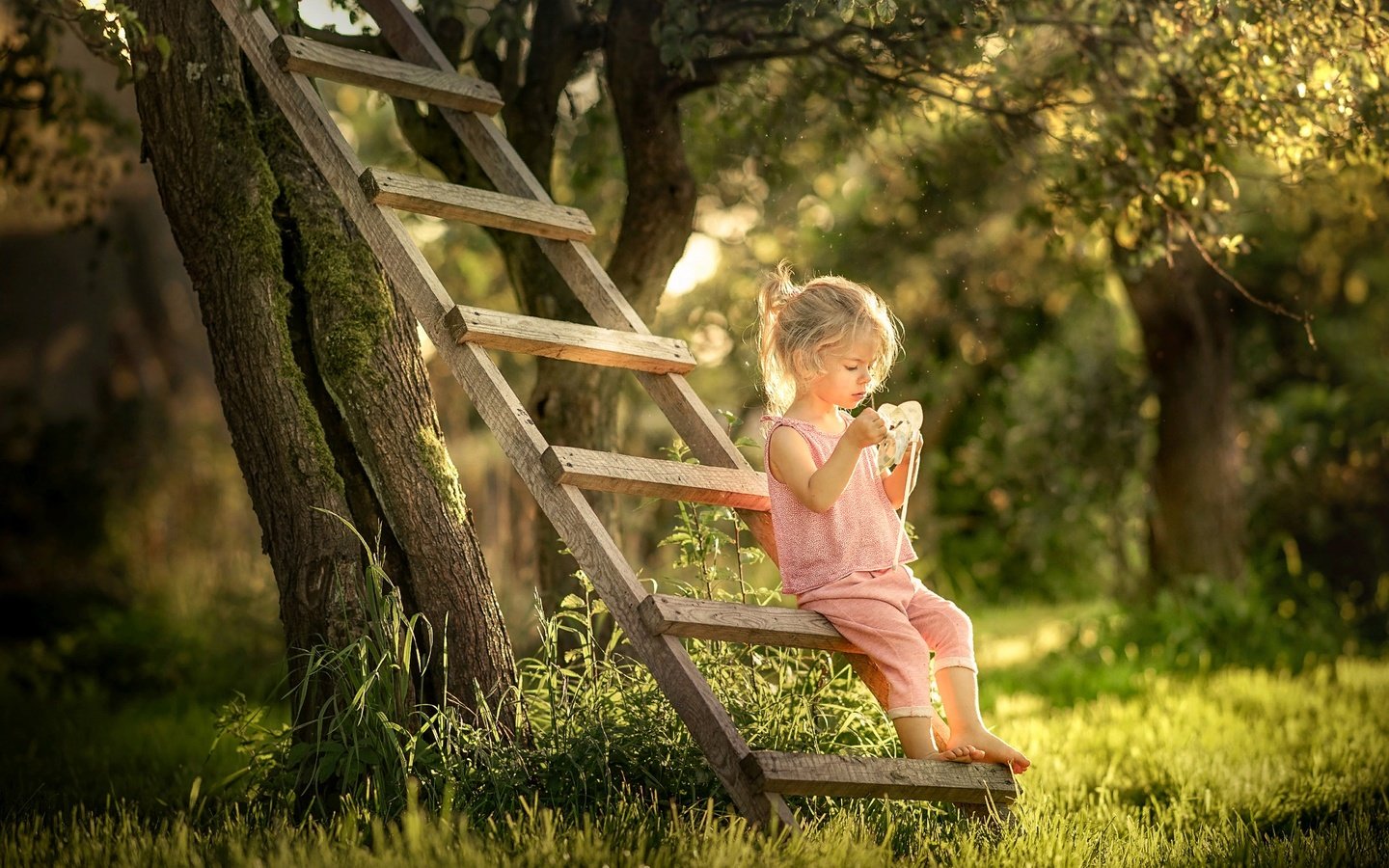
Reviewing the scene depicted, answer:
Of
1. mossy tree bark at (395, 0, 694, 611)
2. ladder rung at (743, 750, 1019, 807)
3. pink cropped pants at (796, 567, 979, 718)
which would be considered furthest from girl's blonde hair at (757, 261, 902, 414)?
mossy tree bark at (395, 0, 694, 611)

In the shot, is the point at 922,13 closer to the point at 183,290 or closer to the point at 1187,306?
the point at 1187,306

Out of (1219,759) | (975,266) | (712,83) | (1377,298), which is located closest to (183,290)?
(975,266)

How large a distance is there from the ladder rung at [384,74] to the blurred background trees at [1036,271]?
0.68 metres

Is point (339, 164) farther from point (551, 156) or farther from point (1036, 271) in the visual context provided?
point (1036, 271)

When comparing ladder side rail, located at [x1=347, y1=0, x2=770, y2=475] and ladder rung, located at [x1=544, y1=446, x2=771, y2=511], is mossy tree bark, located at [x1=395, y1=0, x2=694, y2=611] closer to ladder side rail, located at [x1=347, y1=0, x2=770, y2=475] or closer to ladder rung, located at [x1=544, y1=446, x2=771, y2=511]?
ladder side rail, located at [x1=347, y1=0, x2=770, y2=475]

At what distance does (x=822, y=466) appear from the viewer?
351cm

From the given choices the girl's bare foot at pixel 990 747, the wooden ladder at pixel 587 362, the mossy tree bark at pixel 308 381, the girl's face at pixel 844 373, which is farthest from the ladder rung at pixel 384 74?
the girl's bare foot at pixel 990 747

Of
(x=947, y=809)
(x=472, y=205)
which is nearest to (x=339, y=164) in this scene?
(x=472, y=205)

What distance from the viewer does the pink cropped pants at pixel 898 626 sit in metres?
3.38

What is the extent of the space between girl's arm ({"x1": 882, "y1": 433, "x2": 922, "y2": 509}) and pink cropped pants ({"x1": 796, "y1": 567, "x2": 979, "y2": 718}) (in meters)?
Answer: 0.23

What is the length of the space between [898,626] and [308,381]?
1.78m

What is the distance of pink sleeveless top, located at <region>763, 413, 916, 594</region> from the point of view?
11.7ft

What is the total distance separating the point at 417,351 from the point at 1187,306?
606cm

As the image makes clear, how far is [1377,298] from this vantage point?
13.8m
